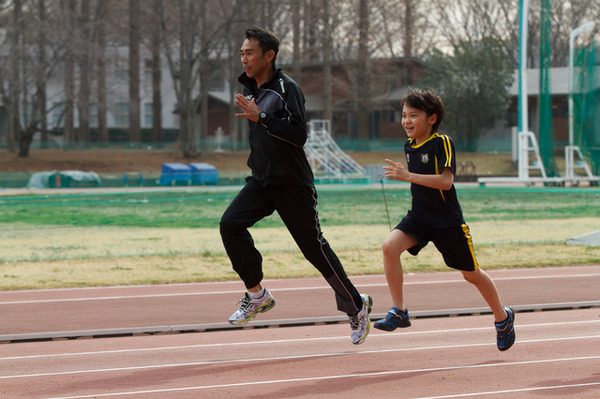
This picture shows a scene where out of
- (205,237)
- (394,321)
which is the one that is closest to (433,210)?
(394,321)

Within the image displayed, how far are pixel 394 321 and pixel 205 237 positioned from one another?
31.7 feet

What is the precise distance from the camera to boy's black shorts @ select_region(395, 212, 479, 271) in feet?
18.8

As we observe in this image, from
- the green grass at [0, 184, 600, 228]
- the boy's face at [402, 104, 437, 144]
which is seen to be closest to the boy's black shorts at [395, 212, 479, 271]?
the boy's face at [402, 104, 437, 144]

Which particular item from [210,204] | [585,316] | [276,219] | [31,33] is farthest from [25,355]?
[31,33]

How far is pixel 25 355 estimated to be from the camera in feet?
20.0

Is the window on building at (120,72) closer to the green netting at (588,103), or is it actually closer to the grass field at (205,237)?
the grass field at (205,237)

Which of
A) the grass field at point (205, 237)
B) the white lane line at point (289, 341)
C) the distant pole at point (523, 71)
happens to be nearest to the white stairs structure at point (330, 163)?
the distant pole at point (523, 71)

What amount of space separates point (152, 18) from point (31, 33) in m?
10.1

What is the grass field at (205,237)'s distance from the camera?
10758 millimetres

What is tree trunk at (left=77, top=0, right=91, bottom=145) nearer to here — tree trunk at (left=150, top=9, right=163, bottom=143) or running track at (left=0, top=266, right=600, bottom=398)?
tree trunk at (left=150, top=9, right=163, bottom=143)

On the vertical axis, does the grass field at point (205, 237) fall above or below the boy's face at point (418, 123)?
below

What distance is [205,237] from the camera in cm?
1536

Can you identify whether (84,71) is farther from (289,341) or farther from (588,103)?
(289,341)

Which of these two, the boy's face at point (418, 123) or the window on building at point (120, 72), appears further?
the window on building at point (120, 72)
